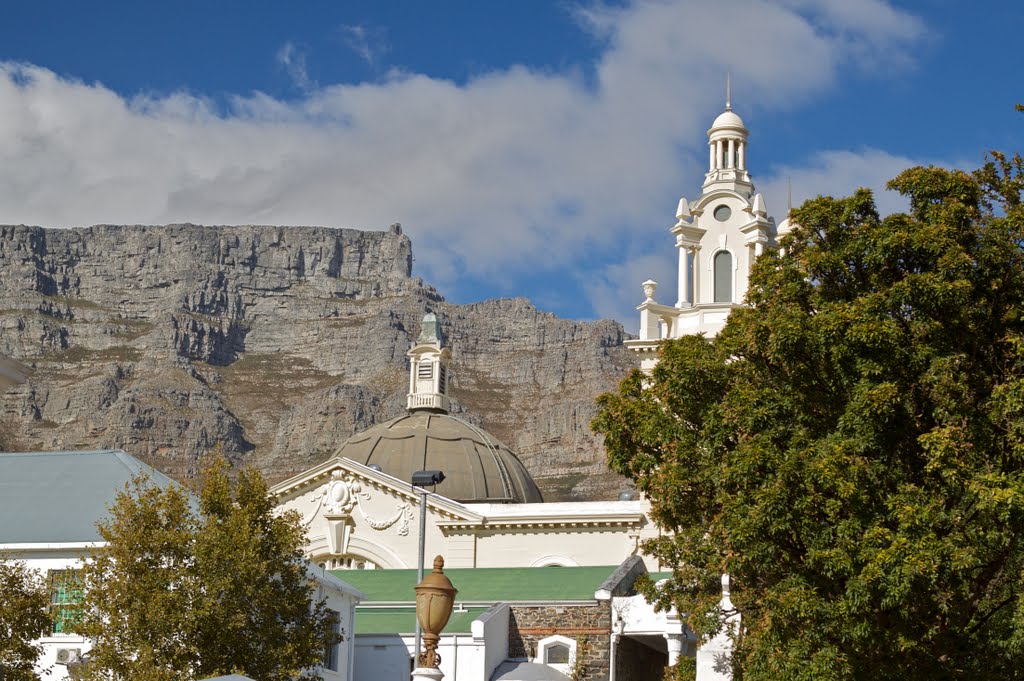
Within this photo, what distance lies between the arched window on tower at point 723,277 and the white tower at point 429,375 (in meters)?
18.2

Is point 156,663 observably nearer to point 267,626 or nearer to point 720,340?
point 267,626

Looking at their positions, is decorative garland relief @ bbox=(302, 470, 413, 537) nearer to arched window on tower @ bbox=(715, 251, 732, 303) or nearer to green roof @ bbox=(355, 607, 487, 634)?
green roof @ bbox=(355, 607, 487, 634)

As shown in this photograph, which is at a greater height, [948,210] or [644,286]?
[644,286]

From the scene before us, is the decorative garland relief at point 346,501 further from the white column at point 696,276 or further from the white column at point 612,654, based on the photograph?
the white column at point 612,654

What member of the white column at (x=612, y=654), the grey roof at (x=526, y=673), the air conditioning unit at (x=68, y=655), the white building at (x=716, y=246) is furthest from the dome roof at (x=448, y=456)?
the air conditioning unit at (x=68, y=655)

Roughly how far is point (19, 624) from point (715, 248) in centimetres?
3763

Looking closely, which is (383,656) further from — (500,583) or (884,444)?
(884,444)

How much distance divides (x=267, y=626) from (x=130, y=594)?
288 cm

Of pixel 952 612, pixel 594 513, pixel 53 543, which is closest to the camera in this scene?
pixel 952 612

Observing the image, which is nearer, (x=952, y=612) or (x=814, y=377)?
(x=952, y=612)

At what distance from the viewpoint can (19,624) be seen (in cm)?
3262

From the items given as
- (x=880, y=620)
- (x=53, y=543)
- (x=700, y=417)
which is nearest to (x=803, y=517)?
(x=880, y=620)

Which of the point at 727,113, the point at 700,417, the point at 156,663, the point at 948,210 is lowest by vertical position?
the point at 156,663

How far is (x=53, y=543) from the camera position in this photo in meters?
40.0
